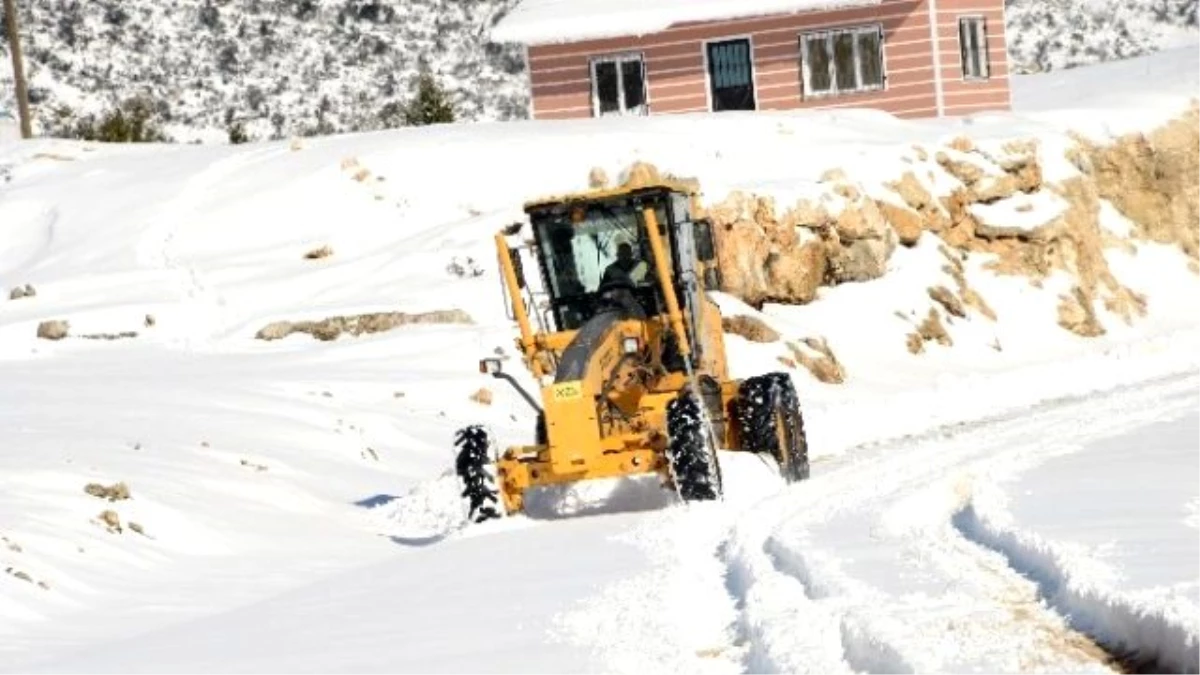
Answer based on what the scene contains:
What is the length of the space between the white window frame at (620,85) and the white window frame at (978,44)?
5.86 m

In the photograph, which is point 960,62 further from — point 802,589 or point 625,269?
point 802,589

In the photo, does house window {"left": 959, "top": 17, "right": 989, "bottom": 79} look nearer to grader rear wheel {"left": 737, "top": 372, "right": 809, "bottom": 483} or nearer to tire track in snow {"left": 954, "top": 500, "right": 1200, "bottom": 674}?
grader rear wheel {"left": 737, "top": 372, "right": 809, "bottom": 483}

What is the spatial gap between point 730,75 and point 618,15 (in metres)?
2.48

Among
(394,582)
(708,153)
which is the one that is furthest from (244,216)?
(394,582)

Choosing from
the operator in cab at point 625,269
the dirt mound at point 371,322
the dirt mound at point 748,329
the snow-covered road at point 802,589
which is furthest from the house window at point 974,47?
the snow-covered road at point 802,589

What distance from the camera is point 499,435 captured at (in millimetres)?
26797

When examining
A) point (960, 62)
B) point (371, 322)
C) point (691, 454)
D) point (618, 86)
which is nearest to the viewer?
point (691, 454)

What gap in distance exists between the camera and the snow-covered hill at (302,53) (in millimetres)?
67312

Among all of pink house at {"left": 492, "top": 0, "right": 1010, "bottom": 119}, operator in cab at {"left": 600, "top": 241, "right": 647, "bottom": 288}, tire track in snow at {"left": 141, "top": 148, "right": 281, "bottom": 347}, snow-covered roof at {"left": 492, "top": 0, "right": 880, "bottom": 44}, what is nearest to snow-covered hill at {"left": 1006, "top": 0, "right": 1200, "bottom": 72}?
pink house at {"left": 492, "top": 0, "right": 1010, "bottom": 119}

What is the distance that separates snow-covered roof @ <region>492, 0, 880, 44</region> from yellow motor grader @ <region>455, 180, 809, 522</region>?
24.1 meters

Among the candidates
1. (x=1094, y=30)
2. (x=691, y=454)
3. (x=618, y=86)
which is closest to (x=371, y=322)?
(x=691, y=454)

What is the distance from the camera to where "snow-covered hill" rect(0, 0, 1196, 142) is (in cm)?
6731

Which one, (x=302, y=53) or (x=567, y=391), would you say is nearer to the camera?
(x=567, y=391)

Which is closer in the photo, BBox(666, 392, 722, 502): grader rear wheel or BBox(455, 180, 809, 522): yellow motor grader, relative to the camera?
BBox(666, 392, 722, 502): grader rear wheel
